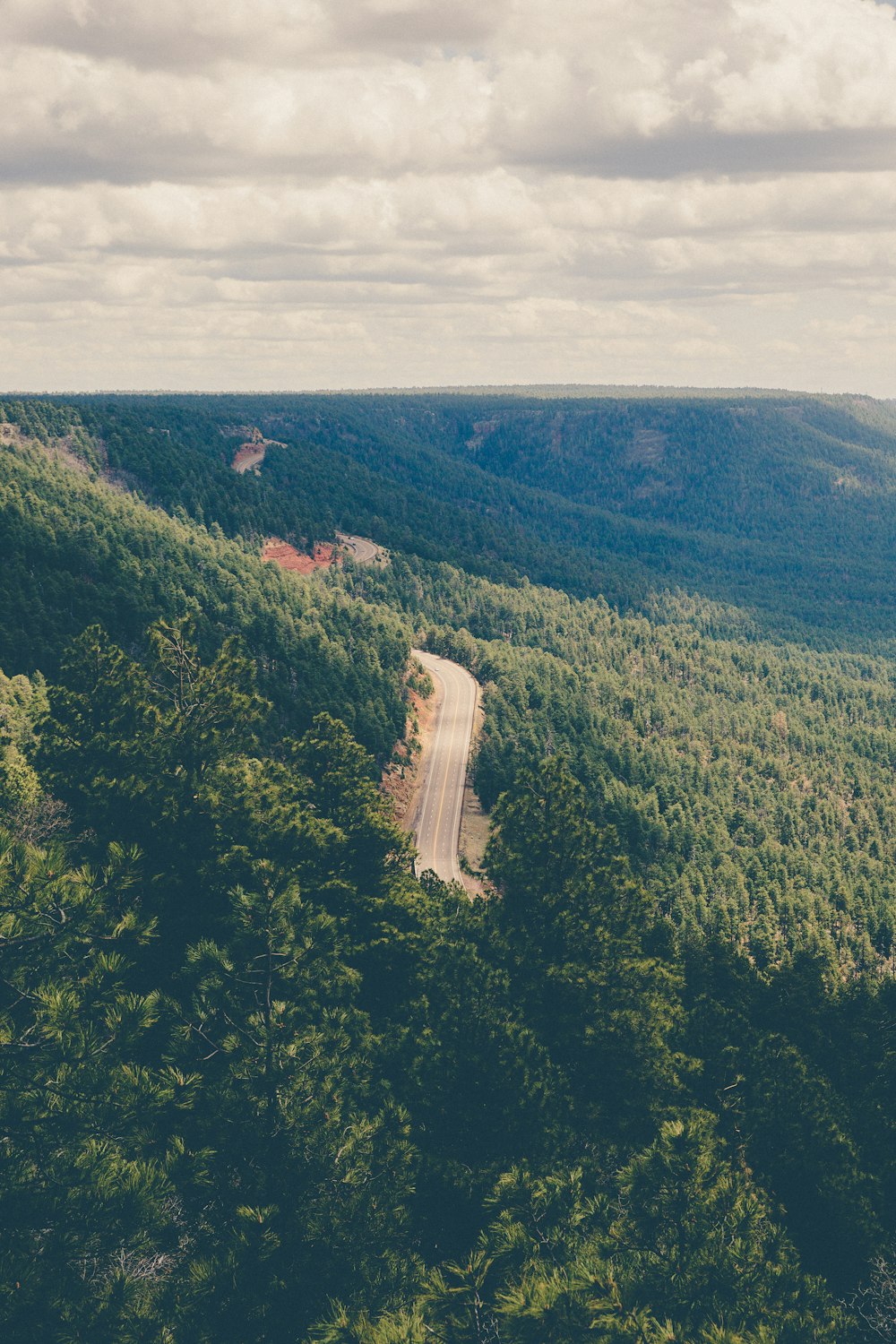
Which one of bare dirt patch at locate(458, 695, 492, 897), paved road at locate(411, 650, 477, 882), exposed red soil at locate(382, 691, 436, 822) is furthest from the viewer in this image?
exposed red soil at locate(382, 691, 436, 822)

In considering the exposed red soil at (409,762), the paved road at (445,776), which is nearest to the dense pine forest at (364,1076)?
the paved road at (445,776)

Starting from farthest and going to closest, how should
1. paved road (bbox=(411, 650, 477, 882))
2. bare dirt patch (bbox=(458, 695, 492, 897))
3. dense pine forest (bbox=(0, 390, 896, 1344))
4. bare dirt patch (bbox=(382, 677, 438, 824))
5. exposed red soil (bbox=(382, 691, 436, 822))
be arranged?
exposed red soil (bbox=(382, 691, 436, 822)), bare dirt patch (bbox=(382, 677, 438, 824)), paved road (bbox=(411, 650, 477, 882)), bare dirt patch (bbox=(458, 695, 492, 897)), dense pine forest (bbox=(0, 390, 896, 1344))

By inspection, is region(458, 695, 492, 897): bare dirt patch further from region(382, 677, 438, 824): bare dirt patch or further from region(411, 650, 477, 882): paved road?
region(382, 677, 438, 824): bare dirt patch

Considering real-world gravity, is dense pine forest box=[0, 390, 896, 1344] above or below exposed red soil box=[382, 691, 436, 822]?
above

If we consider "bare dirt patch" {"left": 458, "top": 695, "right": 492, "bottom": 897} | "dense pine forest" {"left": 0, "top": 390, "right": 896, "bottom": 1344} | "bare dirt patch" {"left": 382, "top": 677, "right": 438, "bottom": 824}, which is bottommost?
"bare dirt patch" {"left": 458, "top": 695, "right": 492, "bottom": 897}

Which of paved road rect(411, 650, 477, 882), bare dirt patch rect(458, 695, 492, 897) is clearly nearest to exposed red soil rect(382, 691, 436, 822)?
paved road rect(411, 650, 477, 882)

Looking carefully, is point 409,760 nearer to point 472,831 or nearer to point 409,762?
point 409,762

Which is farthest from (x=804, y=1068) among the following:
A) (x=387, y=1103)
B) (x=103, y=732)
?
(x=103, y=732)

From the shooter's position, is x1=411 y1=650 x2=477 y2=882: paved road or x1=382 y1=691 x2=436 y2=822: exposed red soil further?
x1=382 y1=691 x2=436 y2=822: exposed red soil

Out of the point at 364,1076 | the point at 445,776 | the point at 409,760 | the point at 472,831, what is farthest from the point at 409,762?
the point at 364,1076
